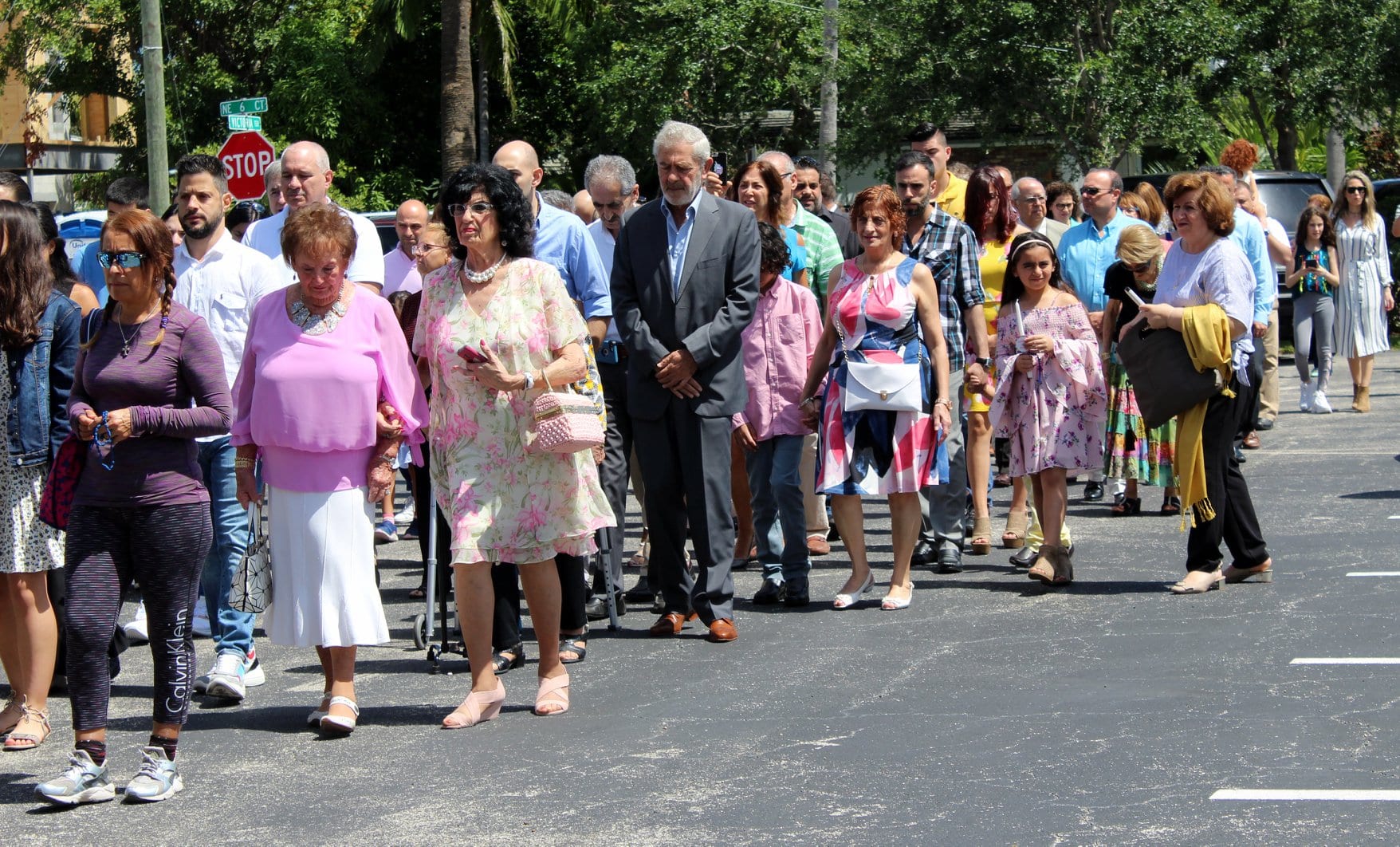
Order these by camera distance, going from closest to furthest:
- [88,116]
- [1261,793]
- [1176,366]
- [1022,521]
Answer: [1261,793]
[1176,366]
[1022,521]
[88,116]

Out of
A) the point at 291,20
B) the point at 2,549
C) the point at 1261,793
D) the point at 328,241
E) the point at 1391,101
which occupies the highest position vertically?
the point at 291,20

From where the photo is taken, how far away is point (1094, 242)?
11828 mm

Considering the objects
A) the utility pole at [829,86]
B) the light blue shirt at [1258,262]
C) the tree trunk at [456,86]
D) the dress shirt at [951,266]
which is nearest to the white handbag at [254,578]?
the dress shirt at [951,266]

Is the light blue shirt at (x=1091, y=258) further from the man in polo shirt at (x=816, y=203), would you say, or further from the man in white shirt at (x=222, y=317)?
the man in white shirt at (x=222, y=317)

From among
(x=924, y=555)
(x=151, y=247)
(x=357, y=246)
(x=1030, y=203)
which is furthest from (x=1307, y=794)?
(x=1030, y=203)

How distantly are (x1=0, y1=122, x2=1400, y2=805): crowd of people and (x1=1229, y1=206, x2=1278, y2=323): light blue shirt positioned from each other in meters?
0.09

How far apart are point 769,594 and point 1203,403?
2.29m

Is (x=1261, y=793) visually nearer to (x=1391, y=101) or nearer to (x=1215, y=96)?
(x=1215, y=96)

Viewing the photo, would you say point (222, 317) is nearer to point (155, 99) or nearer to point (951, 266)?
point (951, 266)

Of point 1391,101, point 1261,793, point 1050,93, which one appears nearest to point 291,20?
point 1050,93

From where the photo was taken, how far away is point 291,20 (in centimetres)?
3562

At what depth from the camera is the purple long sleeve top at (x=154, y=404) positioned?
609cm

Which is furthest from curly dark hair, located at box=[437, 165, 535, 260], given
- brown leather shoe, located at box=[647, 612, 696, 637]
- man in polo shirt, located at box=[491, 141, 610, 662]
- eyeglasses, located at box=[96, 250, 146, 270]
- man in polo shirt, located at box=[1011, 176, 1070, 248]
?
man in polo shirt, located at box=[1011, 176, 1070, 248]

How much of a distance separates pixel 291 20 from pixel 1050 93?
16.7m
